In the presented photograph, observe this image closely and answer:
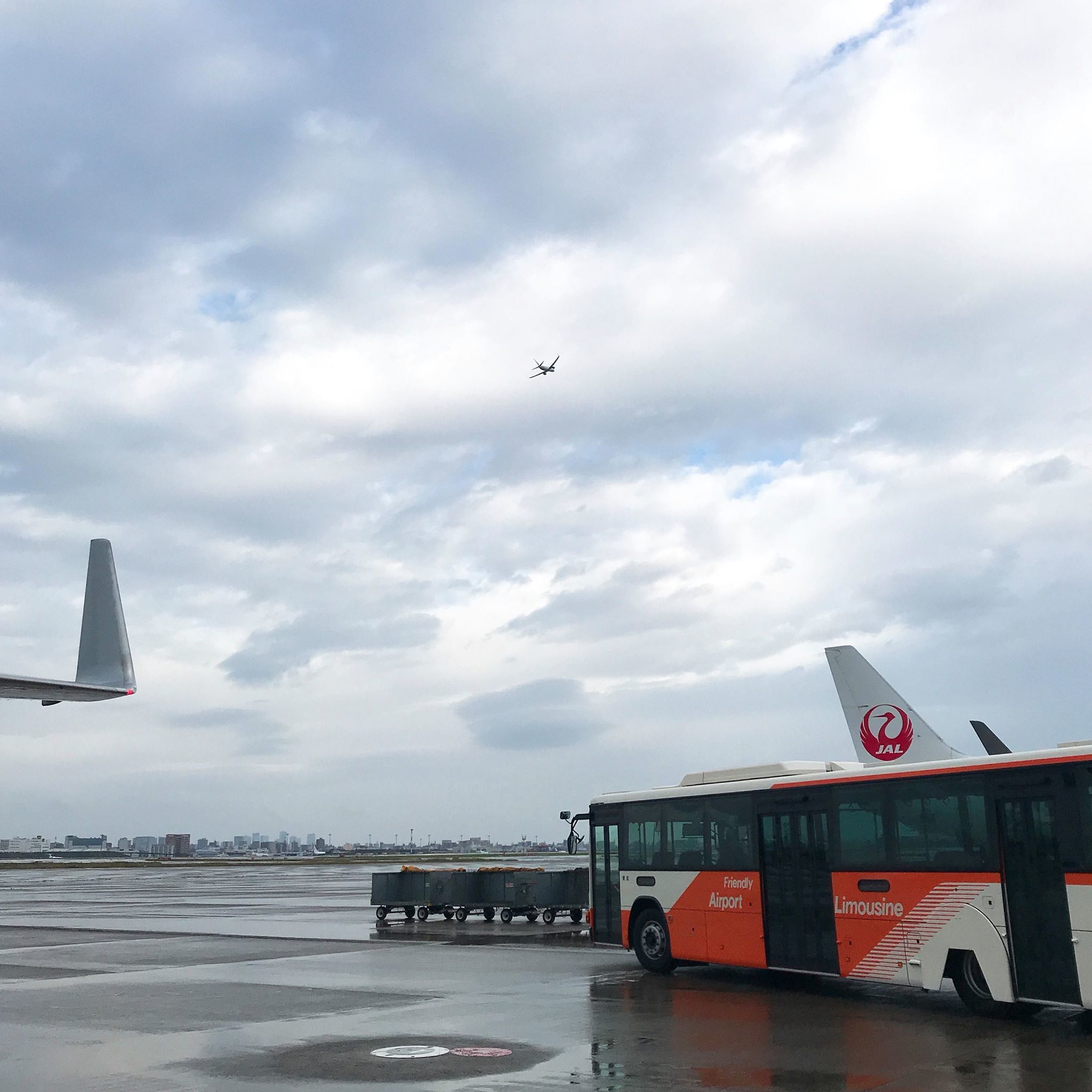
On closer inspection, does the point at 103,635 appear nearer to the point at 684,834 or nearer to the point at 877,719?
the point at 684,834

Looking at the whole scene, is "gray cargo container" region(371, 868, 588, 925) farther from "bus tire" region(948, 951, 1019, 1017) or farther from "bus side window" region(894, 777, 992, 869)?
"bus tire" region(948, 951, 1019, 1017)

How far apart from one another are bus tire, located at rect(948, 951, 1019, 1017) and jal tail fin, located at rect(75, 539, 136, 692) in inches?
573

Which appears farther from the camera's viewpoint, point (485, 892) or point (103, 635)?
point (485, 892)

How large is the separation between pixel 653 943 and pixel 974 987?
6.35 metres

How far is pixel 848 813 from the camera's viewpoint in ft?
53.5

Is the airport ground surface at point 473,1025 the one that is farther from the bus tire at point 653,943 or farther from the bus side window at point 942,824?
the bus side window at point 942,824

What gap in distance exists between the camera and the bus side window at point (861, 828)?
51.8 ft

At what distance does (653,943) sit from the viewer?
19.4 m

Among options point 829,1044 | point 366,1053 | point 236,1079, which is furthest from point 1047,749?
→ point 236,1079

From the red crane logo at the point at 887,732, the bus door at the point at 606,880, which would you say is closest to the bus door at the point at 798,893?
the bus door at the point at 606,880

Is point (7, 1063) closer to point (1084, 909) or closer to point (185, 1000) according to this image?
point (185, 1000)

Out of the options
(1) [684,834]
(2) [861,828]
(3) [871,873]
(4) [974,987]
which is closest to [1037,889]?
(4) [974,987]

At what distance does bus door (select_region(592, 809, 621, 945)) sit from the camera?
20.6 meters

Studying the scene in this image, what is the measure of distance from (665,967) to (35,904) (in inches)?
1409
